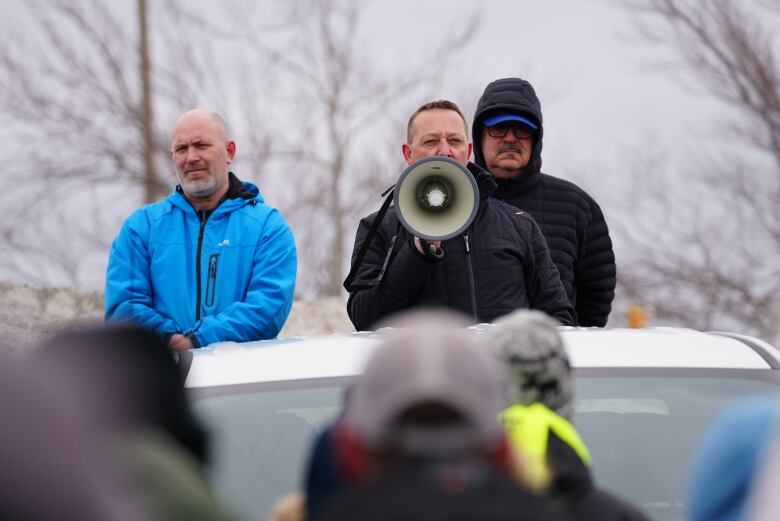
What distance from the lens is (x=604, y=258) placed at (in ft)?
20.0

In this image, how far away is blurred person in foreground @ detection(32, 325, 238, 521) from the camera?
2.07 m

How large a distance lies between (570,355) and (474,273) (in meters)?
1.33

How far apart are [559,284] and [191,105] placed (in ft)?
57.2

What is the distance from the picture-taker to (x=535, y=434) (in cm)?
270

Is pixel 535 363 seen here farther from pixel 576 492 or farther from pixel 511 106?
pixel 511 106

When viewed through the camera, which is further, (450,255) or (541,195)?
(541,195)

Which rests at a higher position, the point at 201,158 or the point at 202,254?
the point at 201,158

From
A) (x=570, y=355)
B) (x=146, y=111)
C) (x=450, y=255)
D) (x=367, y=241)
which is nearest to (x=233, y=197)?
(x=367, y=241)

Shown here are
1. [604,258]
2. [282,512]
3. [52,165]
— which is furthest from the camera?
[52,165]

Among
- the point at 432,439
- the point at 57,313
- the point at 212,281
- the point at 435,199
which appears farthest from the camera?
the point at 57,313

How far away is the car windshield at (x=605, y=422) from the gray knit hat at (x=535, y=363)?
801 mm

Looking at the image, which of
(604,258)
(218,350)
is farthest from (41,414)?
(604,258)

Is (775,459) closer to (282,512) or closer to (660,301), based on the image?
(282,512)

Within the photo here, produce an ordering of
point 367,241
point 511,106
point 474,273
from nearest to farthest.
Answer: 1. point 474,273
2. point 367,241
3. point 511,106
